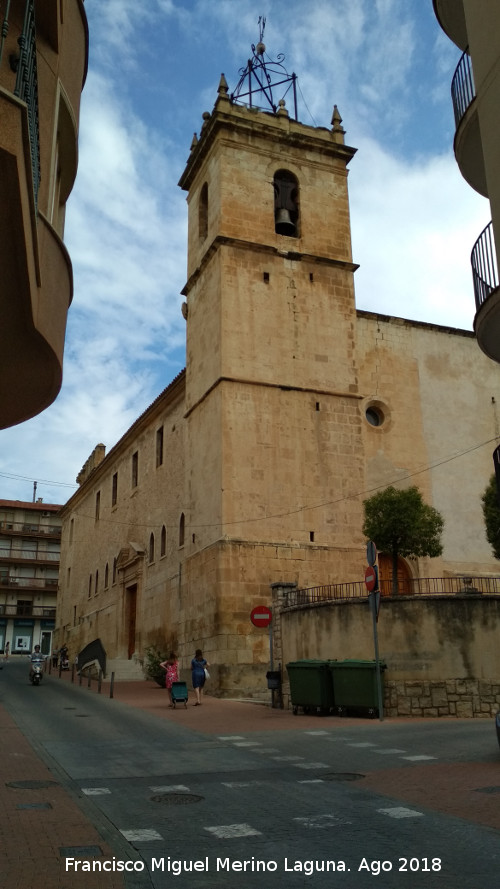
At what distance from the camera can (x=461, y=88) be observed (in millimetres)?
10664

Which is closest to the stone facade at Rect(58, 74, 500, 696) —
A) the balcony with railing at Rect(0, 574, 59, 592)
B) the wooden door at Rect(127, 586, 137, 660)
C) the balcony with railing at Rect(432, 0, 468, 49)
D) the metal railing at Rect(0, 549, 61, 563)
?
the wooden door at Rect(127, 586, 137, 660)

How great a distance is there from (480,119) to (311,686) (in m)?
11.3

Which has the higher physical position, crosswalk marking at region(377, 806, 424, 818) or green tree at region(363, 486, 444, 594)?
green tree at region(363, 486, 444, 594)

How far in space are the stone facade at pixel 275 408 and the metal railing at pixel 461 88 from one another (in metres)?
13.8

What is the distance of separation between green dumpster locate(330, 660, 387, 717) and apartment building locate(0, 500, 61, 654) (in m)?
54.7

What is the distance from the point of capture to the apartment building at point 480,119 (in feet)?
25.8

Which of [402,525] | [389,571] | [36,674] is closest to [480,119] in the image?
[402,525]

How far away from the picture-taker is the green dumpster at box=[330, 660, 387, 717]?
14.9 metres

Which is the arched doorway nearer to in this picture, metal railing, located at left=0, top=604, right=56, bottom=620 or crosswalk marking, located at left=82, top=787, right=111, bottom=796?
crosswalk marking, located at left=82, top=787, right=111, bottom=796

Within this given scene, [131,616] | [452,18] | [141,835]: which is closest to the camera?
[141,835]

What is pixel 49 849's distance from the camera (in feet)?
18.7

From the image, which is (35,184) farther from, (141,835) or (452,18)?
(452,18)

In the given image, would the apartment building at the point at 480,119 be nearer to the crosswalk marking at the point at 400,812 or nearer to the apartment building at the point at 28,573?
the crosswalk marking at the point at 400,812

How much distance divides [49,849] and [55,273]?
463 centimetres
